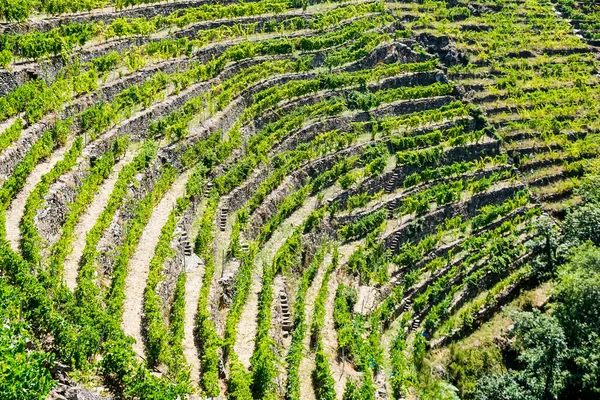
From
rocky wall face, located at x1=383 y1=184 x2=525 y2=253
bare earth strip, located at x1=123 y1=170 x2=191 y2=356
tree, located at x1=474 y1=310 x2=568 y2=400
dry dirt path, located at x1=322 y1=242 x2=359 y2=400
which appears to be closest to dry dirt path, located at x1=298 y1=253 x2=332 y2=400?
dry dirt path, located at x1=322 y1=242 x2=359 y2=400

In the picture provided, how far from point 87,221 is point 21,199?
2.27 meters

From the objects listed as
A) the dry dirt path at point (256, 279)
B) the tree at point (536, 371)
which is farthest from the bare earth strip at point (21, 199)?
the tree at point (536, 371)

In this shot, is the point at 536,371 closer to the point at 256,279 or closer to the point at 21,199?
the point at 256,279

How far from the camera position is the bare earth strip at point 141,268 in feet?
60.3

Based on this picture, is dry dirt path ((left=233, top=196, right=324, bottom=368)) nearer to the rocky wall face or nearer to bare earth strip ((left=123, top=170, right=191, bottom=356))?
bare earth strip ((left=123, top=170, right=191, bottom=356))

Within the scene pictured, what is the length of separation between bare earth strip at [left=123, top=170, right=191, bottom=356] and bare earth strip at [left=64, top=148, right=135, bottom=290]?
5.68ft

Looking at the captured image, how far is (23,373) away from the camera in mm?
11609

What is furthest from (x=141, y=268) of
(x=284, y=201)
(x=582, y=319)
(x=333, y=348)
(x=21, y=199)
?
(x=582, y=319)

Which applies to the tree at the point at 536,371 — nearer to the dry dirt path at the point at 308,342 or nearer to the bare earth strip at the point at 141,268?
the dry dirt path at the point at 308,342

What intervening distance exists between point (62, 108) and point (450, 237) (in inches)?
830

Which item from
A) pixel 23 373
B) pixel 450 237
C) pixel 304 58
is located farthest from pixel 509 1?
pixel 23 373

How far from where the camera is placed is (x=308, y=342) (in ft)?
76.7

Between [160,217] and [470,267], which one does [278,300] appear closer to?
[160,217]

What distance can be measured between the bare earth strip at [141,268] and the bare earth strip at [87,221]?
1733mm
